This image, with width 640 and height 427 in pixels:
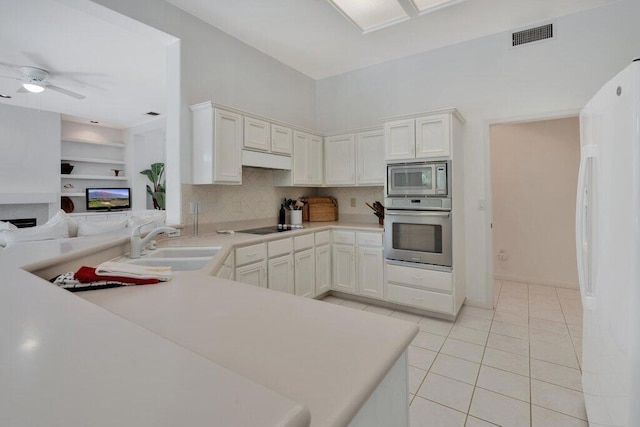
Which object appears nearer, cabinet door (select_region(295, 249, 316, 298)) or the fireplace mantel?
cabinet door (select_region(295, 249, 316, 298))

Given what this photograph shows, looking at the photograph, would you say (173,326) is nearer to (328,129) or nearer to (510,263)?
(328,129)

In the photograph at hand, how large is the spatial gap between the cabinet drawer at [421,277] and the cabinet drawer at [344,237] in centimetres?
53

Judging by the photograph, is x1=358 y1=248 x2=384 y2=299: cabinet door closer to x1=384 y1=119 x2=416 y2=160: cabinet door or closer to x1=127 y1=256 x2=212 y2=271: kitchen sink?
x1=384 y1=119 x2=416 y2=160: cabinet door

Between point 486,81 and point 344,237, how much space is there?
7.93 ft

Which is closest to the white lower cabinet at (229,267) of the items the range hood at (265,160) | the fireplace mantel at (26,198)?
the range hood at (265,160)

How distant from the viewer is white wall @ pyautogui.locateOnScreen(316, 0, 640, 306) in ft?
9.52

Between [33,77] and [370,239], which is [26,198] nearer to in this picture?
[33,77]

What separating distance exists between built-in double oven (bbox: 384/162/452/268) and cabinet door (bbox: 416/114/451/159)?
11 cm

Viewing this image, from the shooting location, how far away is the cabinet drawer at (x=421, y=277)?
3.06 meters

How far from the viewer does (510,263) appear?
441cm

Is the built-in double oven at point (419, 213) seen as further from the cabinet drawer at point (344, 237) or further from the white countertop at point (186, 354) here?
the white countertop at point (186, 354)

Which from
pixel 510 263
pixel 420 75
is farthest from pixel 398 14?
pixel 510 263

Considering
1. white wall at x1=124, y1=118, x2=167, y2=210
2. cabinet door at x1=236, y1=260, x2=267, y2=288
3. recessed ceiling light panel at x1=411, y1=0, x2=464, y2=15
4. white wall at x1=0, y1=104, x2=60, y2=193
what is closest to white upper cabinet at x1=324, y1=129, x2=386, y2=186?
recessed ceiling light panel at x1=411, y1=0, x2=464, y2=15

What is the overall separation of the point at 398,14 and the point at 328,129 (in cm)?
191
